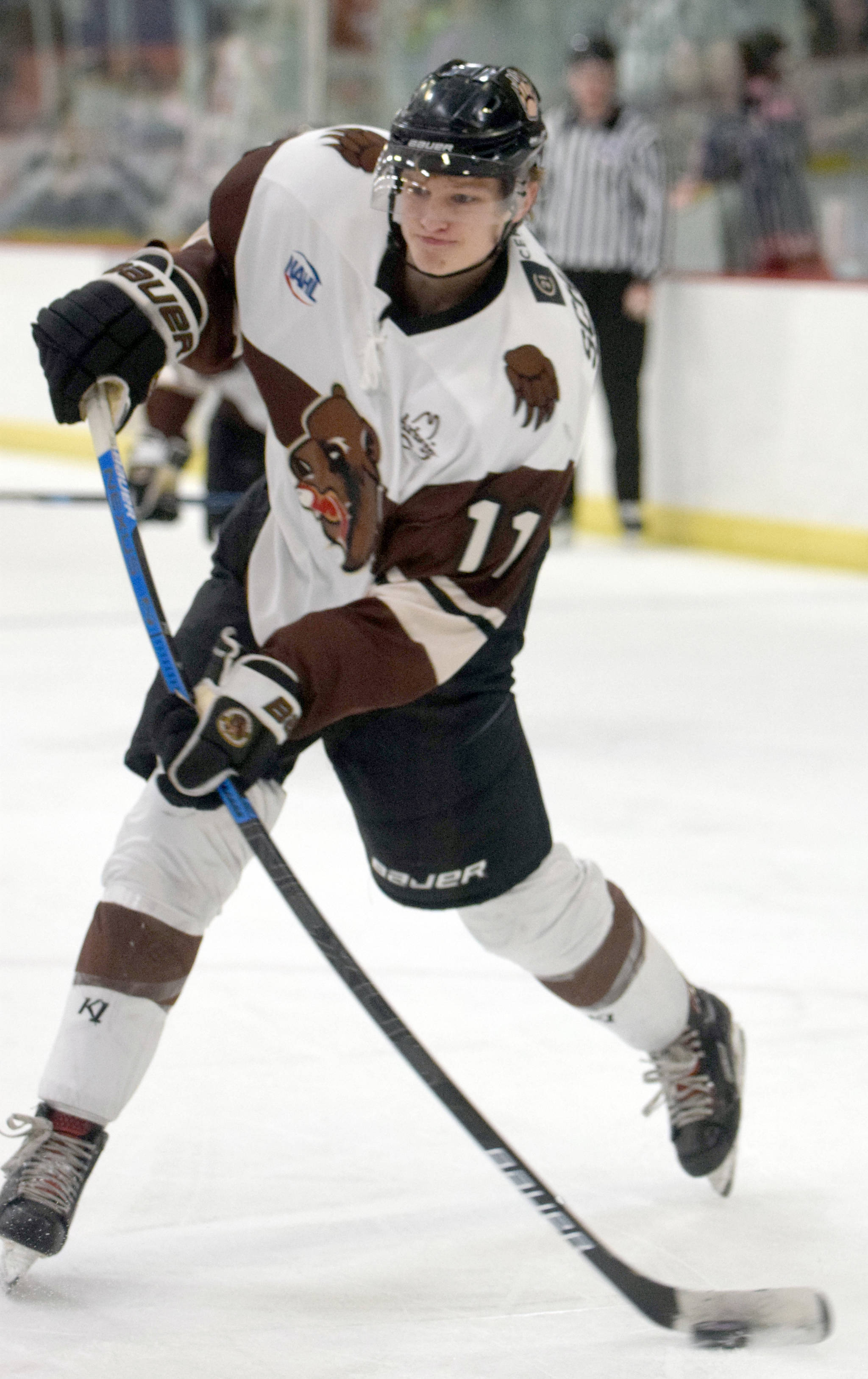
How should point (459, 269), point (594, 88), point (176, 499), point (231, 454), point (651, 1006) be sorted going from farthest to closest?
point (594, 88)
point (231, 454)
point (176, 499)
point (651, 1006)
point (459, 269)

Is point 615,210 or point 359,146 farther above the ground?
point 359,146

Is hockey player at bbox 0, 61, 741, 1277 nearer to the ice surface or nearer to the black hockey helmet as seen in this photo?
the black hockey helmet

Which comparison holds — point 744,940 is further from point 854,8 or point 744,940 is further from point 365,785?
point 854,8

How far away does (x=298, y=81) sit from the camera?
26.2 feet

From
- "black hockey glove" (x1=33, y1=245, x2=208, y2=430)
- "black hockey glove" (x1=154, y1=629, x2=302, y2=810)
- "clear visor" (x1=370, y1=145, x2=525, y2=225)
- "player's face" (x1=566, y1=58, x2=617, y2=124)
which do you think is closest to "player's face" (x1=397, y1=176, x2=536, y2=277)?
"clear visor" (x1=370, y1=145, x2=525, y2=225)

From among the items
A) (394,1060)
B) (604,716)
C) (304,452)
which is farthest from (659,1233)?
(604,716)

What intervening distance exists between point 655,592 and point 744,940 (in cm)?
272

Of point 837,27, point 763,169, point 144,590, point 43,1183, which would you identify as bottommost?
point 763,169

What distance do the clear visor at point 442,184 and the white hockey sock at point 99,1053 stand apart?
2.31 ft

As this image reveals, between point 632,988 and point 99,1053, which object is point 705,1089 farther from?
point 99,1053

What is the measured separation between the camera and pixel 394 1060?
6.88 feet

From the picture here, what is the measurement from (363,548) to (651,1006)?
54cm

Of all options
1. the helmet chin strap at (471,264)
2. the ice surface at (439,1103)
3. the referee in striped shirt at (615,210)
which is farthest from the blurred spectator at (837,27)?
the helmet chin strap at (471,264)

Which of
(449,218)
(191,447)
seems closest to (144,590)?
(449,218)
